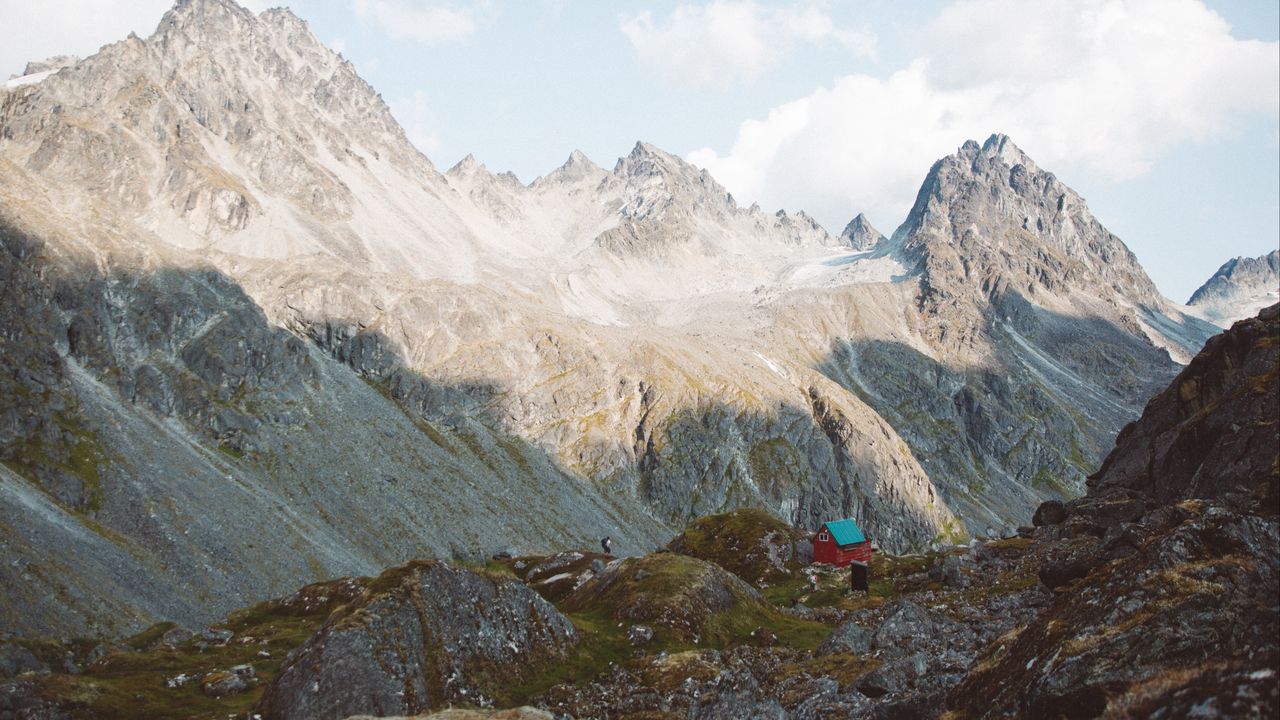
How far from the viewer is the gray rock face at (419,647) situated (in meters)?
29.7

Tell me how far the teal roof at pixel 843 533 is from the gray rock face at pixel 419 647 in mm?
53388

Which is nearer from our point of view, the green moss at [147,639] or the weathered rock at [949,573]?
the green moss at [147,639]

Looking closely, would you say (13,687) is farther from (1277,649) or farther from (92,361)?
(92,361)

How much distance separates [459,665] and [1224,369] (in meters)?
78.7

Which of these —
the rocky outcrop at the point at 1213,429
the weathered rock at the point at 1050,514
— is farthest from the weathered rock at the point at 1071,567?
the weathered rock at the point at 1050,514

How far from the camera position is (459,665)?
1334 inches

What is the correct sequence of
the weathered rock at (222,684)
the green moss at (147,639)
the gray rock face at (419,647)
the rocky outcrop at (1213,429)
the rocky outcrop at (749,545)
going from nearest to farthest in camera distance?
the gray rock face at (419,647)
the weathered rock at (222,684)
the rocky outcrop at (1213,429)
the green moss at (147,639)
the rocky outcrop at (749,545)

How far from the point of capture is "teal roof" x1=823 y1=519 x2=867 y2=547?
8620 cm

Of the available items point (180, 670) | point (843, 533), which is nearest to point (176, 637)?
point (180, 670)

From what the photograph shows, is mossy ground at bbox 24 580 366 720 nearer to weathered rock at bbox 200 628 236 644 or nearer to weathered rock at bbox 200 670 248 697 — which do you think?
weathered rock at bbox 200 670 248 697

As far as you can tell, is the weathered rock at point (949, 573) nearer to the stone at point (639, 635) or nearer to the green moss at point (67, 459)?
the stone at point (639, 635)

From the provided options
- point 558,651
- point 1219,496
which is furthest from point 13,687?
point 1219,496

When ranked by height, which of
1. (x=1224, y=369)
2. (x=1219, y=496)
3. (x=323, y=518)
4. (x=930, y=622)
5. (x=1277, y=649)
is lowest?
(x=323, y=518)

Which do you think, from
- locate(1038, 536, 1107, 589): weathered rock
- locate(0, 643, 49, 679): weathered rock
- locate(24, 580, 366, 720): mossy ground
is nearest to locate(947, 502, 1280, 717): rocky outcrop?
locate(1038, 536, 1107, 589): weathered rock
